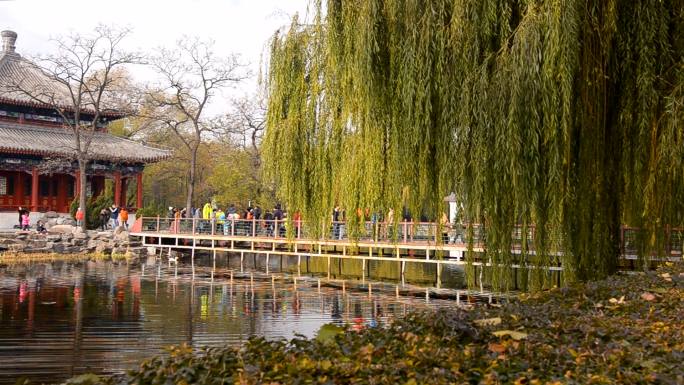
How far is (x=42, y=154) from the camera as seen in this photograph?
90.4 feet

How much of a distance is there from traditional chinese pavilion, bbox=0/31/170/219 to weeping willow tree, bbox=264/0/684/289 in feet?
77.0

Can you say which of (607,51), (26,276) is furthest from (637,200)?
(26,276)

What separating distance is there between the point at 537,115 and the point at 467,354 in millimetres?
3359

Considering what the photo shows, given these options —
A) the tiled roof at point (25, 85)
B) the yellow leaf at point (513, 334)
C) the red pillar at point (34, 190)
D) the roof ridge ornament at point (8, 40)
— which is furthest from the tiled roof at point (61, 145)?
the yellow leaf at point (513, 334)

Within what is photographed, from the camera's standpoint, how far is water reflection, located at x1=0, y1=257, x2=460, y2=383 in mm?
8320

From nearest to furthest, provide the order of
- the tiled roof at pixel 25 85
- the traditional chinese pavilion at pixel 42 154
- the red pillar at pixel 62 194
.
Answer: the traditional chinese pavilion at pixel 42 154 → the tiled roof at pixel 25 85 → the red pillar at pixel 62 194

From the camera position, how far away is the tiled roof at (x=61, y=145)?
27516mm

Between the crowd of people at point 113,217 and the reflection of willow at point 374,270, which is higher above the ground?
the crowd of people at point 113,217

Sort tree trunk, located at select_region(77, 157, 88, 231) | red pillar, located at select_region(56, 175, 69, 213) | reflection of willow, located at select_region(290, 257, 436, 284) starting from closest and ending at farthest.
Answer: reflection of willow, located at select_region(290, 257, 436, 284) < tree trunk, located at select_region(77, 157, 88, 231) < red pillar, located at select_region(56, 175, 69, 213)

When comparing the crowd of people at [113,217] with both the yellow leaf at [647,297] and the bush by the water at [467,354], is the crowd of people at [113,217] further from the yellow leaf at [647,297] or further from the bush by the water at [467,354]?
the bush by the water at [467,354]

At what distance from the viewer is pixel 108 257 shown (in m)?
25.0

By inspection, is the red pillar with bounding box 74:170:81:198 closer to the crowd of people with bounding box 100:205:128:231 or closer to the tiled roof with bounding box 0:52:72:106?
the crowd of people with bounding box 100:205:128:231

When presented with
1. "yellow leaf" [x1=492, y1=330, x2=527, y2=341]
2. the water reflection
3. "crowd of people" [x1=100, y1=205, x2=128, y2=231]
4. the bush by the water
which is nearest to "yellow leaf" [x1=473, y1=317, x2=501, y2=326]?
the bush by the water

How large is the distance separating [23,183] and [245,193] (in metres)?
9.27
